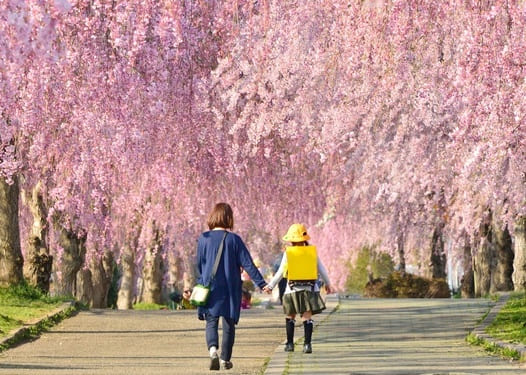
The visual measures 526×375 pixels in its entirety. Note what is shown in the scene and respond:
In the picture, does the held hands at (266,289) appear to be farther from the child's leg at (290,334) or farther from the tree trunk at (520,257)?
the tree trunk at (520,257)

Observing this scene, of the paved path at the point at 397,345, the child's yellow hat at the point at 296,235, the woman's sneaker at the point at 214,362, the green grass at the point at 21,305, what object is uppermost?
the child's yellow hat at the point at 296,235

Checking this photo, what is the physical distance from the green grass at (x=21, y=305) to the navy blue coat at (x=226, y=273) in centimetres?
510

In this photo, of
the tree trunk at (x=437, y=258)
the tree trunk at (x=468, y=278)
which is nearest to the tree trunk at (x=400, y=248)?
the tree trunk at (x=437, y=258)

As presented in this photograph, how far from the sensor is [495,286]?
3972cm

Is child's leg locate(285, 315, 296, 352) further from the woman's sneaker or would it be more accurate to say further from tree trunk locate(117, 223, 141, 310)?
→ tree trunk locate(117, 223, 141, 310)

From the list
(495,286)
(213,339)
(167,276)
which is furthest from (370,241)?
(213,339)

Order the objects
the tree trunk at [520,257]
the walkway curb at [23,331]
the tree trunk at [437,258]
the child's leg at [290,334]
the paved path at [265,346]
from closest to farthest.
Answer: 1. the paved path at [265,346]
2. the child's leg at [290,334]
3. the walkway curb at [23,331]
4. the tree trunk at [520,257]
5. the tree trunk at [437,258]

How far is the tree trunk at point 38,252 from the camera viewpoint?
95.1ft

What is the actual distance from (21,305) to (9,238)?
318 cm

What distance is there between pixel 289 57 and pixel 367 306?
12.2 metres

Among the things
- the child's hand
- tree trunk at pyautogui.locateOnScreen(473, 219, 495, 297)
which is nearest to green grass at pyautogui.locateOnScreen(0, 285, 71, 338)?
the child's hand

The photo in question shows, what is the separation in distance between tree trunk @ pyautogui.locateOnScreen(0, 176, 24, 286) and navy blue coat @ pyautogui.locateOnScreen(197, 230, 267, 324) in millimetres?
13847

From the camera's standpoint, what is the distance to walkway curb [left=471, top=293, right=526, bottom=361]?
1467 centimetres

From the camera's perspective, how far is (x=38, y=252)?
29.5 meters
